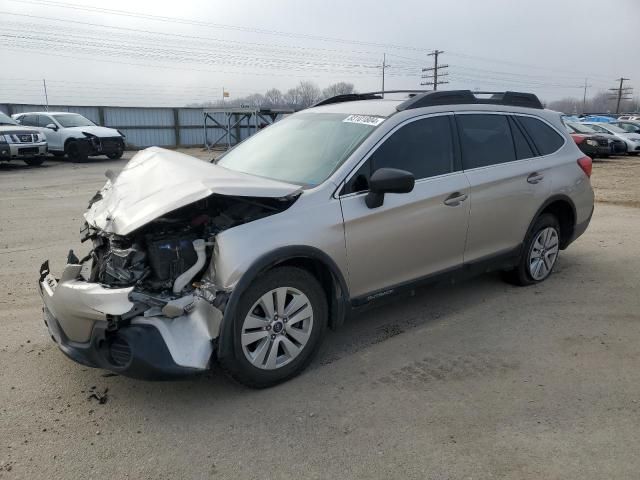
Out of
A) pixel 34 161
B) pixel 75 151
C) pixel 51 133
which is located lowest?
pixel 34 161

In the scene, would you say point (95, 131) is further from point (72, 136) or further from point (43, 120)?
point (43, 120)

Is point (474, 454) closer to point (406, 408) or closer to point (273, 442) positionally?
point (406, 408)

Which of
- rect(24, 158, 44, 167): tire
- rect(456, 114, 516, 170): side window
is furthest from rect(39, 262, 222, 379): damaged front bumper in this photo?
rect(24, 158, 44, 167): tire


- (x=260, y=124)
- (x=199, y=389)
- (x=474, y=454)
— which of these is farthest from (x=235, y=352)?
(x=260, y=124)

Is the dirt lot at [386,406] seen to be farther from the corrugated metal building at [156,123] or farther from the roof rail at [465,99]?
the corrugated metal building at [156,123]

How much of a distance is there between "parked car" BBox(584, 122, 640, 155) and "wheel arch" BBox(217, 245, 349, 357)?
2360cm

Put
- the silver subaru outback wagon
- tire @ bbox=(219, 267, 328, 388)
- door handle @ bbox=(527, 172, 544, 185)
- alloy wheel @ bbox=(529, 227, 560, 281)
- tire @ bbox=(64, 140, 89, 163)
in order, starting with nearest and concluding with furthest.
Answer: the silver subaru outback wagon, tire @ bbox=(219, 267, 328, 388), door handle @ bbox=(527, 172, 544, 185), alloy wheel @ bbox=(529, 227, 560, 281), tire @ bbox=(64, 140, 89, 163)

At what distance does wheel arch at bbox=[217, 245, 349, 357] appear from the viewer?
10.1 feet

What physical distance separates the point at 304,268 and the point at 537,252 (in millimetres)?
2877

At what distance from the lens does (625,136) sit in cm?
2348

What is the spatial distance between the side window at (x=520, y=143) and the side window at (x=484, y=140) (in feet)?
0.19

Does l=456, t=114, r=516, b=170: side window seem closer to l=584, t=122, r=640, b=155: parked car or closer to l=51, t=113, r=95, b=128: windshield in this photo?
l=51, t=113, r=95, b=128: windshield

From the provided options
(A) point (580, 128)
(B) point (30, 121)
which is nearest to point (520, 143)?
(B) point (30, 121)

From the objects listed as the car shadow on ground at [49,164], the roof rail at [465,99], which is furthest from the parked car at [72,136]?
the roof rail at [465,99]
